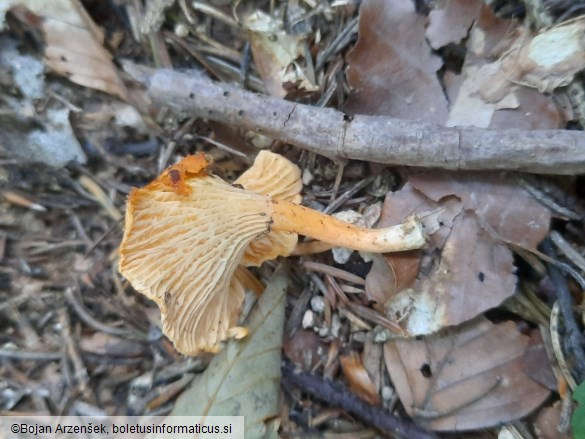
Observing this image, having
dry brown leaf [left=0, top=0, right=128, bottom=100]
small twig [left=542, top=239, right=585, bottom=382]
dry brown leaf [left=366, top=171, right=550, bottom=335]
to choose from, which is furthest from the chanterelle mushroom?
dry brown leaf [left=0, top=0, right=128, bottom=100]

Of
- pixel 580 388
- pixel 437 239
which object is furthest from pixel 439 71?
pixel 580 388

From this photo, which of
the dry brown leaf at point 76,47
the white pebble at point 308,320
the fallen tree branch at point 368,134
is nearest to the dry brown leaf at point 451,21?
the fallen tree branch at point 368,134

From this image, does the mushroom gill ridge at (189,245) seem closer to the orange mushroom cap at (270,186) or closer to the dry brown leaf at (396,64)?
the orange mushroom cap at (270,186)

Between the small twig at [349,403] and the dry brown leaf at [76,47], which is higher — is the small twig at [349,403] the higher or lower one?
the lower one

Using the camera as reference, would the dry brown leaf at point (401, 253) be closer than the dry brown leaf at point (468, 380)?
No

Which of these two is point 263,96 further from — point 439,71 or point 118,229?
point 118,229

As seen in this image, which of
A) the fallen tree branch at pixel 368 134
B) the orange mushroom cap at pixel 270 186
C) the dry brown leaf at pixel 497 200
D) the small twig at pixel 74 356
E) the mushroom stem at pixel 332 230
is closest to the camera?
the fallen tree branch at pixel 368 134

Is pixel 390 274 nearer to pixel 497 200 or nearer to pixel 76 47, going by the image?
pixel 497 200
